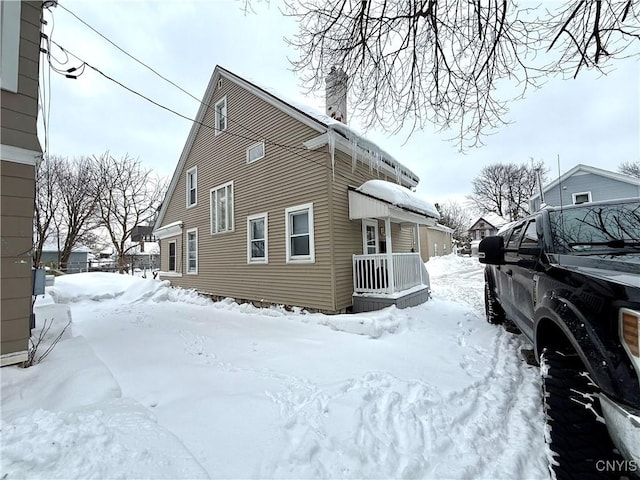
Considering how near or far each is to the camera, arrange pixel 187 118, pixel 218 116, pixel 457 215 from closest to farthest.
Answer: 1. pixel 187 118
2. pixel 218 116
3. pixel 457 215

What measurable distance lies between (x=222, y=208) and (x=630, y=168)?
46101 mm

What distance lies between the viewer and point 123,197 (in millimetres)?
23766

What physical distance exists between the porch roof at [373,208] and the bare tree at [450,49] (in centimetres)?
247

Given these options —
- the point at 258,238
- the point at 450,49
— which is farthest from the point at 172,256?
the point at 450,49

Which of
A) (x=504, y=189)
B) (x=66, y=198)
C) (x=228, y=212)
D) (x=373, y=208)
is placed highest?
(x=504, y=189)

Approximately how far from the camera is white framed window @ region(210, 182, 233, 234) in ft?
33.4

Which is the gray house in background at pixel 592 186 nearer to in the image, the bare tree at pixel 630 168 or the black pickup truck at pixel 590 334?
the black pickup truck at pixel 590 334

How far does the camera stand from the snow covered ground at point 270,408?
194 centimetres

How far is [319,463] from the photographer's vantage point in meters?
2.00

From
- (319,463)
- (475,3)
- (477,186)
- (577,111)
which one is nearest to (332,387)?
(319,463)

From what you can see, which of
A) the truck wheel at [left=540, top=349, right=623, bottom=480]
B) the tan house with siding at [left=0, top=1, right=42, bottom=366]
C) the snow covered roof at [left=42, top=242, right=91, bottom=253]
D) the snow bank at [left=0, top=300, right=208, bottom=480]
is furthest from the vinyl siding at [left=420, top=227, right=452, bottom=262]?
the snow covered roof at [left=42, top=242, right=91, bottom=253]

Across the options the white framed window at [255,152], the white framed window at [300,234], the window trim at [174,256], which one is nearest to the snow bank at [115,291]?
the window trim at [174,256]

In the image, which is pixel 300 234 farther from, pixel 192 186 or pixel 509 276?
pixel 192 186

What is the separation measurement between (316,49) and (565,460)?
17.6 feet
